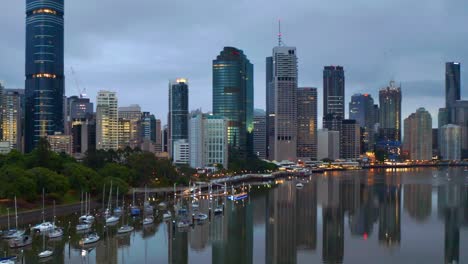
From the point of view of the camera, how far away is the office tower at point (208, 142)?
130500mm

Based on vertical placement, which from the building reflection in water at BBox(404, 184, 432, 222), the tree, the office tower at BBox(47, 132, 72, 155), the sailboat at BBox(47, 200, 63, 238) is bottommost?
the building reflection in water at BBox(404, 184, 432, 222)

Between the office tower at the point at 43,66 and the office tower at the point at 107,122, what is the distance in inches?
585

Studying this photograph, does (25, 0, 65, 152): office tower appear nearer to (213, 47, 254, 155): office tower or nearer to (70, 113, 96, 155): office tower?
(70, 113, 96, 155): office tower

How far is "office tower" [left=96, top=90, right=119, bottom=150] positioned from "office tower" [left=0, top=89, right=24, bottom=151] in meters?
25.0

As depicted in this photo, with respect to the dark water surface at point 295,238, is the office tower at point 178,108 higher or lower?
higher

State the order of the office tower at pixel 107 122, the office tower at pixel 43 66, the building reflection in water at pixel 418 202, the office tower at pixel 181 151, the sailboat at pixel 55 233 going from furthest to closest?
1. the office tower at pixel 43 66
2. the office tower at pixel 107 122
3. the office tower at pixel 181 151
4. the building reflection in water at pixel 418 202
5. the sailboat at pixel 55 233

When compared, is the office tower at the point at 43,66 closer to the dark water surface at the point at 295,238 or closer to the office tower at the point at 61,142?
the office tower at the point at 61,142

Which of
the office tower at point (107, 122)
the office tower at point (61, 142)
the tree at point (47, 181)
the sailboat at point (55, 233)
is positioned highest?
the office tower at point (107, 122)

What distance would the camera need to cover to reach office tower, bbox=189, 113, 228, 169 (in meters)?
130

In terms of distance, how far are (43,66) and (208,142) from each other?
60.6 metres

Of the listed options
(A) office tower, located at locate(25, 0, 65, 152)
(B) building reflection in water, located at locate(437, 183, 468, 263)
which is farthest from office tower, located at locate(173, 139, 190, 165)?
(B) building reflection in water, located at locate(437, 183, 468, 263)

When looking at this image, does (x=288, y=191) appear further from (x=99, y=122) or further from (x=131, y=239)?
(x=99, y=122)

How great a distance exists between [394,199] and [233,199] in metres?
21.1

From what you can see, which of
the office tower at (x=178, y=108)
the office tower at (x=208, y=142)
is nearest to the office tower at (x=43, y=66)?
the office tower at (x=178, y=108)
